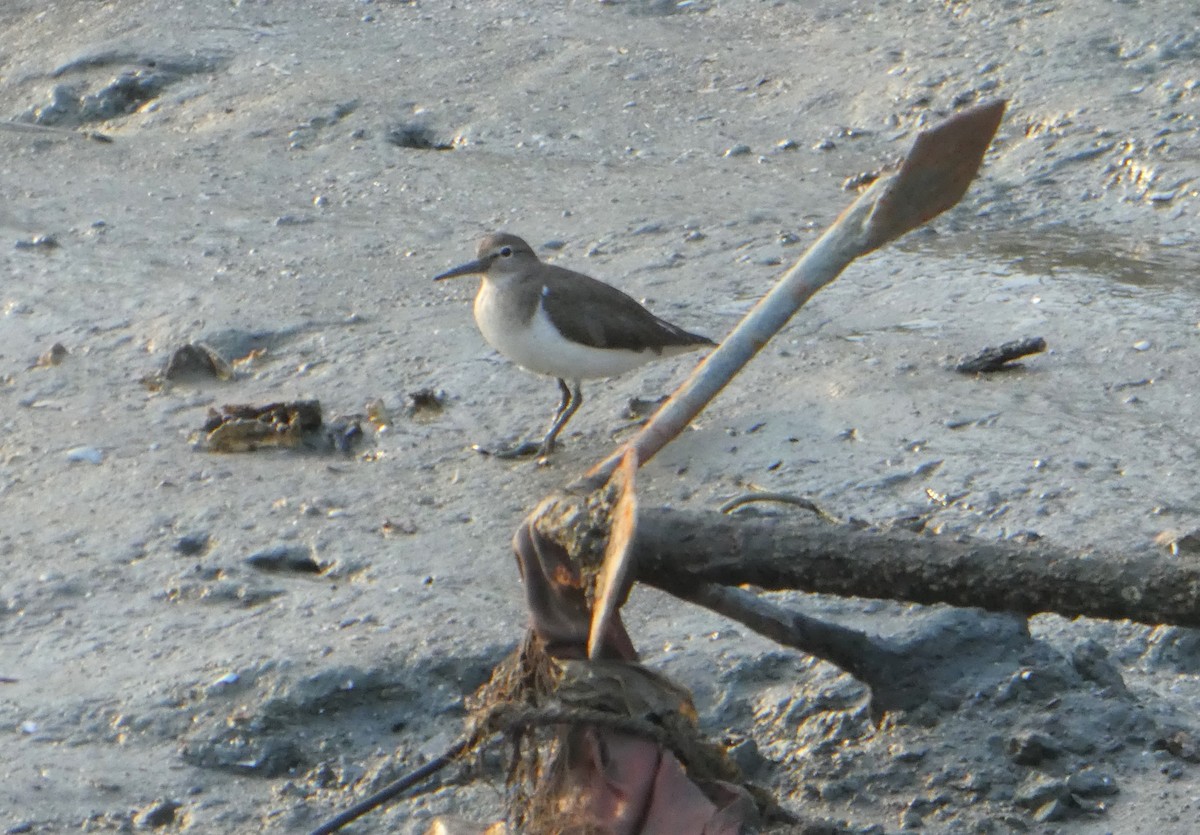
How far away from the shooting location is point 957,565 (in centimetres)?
259

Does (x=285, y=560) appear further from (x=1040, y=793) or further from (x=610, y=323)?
(x=1040, y=793)

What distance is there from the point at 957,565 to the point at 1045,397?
2.81 m

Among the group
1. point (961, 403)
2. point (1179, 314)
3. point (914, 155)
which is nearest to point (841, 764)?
point (914, 155)

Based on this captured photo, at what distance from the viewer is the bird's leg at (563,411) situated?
5449 millimetres

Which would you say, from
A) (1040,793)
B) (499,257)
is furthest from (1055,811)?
(499,257)

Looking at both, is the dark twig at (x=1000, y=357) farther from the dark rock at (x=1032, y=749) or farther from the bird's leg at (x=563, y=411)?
the dark rock at (x=1032, y=749)

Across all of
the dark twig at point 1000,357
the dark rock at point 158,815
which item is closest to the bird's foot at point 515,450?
the dark twig at point 1000,357

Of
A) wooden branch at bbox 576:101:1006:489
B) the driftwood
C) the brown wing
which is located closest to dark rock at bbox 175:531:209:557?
the brown wing

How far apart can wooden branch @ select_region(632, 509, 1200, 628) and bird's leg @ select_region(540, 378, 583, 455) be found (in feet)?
9.15

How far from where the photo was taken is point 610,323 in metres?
5.75

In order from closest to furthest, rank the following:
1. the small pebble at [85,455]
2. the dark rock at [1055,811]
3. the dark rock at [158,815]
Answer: the dark rock at [1055,811], the dark rock at [158,815], the small pebble at [85,455]

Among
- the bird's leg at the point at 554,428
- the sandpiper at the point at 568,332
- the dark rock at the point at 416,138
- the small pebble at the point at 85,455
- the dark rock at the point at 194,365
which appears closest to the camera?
the small pebble at the point at 85,455

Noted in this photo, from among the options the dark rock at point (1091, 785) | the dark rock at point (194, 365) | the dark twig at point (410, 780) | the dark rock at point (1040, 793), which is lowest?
the dark rock at point (194, 365)

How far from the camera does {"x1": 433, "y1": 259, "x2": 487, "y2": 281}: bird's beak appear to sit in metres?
6.25
